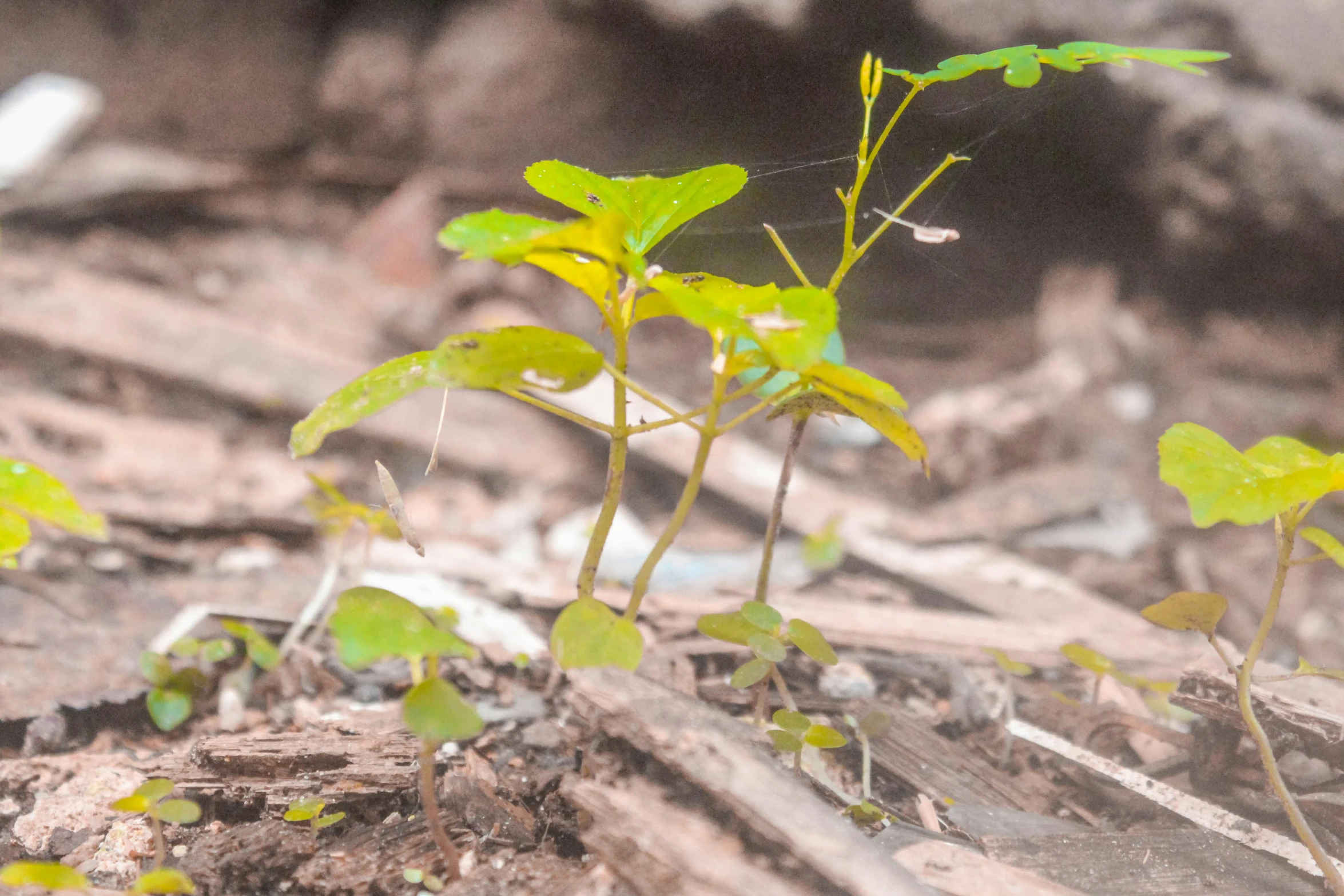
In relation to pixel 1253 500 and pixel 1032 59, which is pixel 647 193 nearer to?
pixel 1032 59

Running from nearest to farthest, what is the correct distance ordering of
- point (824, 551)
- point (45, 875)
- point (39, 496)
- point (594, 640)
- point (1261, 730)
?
point (45, 875) → point (594, 640) → point (1261, 730) → point (39, 496) → point (824, 551)

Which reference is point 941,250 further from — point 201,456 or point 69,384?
point 69,384

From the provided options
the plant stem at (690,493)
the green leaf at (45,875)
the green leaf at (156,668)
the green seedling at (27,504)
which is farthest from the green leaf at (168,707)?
the plant stem at (690,493)

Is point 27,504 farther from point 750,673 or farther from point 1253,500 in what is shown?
point 1253,500

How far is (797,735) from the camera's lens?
3.48 feet

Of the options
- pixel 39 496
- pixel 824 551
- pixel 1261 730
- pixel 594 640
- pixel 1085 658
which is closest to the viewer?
pixel 594 640

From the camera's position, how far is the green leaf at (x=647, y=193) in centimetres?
92

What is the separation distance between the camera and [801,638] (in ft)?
3.35

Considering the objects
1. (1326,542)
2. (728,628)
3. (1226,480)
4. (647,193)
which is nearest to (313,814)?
(728,628)

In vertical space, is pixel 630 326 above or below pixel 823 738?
above

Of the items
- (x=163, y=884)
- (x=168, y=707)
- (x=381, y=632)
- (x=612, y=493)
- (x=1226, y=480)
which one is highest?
(x=1226, y=480)

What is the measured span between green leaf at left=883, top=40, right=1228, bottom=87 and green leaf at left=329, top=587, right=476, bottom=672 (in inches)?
29.7

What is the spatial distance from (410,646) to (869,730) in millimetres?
722

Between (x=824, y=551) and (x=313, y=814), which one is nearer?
(x=313, y=814)
